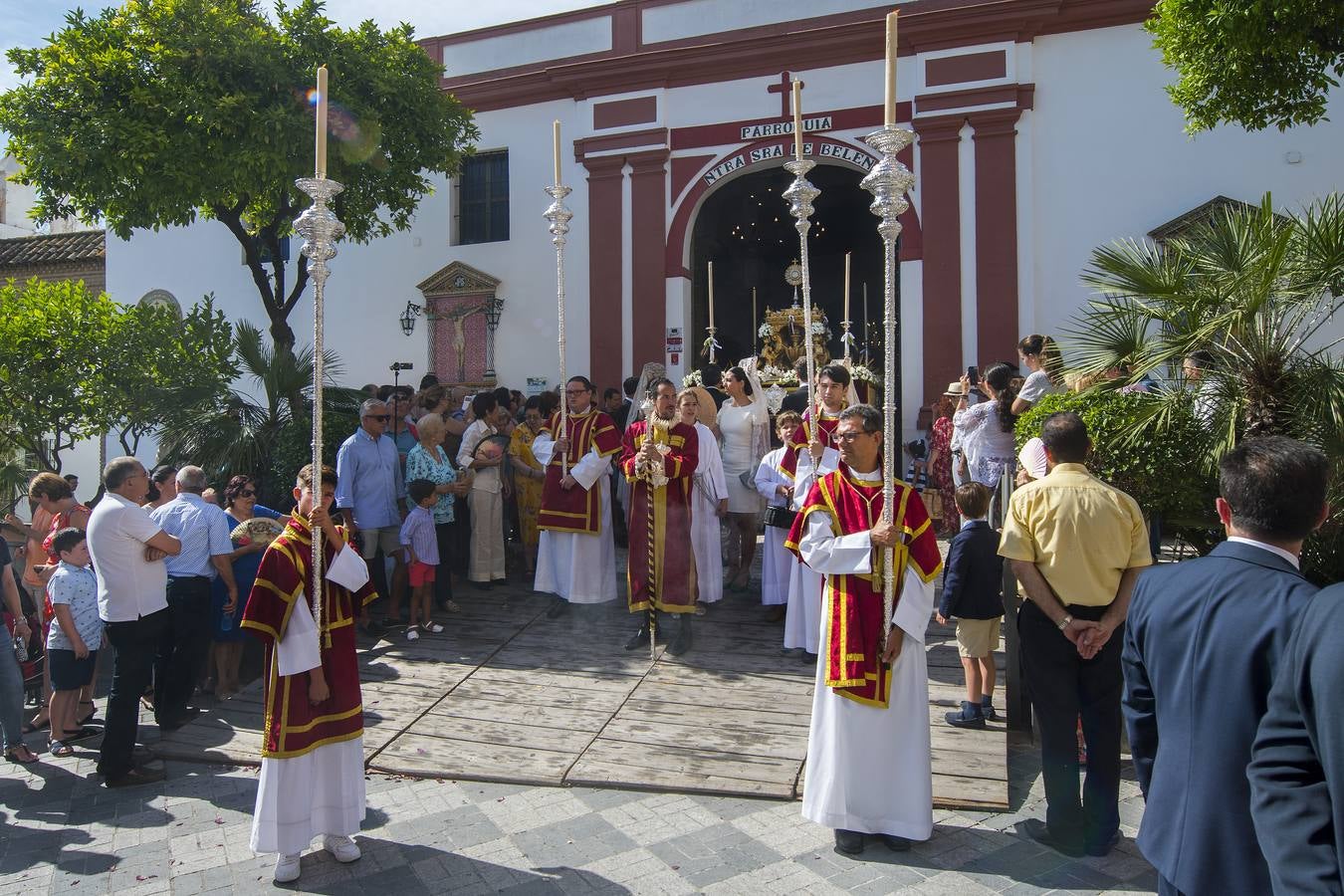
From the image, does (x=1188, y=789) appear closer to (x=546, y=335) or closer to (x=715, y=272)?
(x=546, y=335)

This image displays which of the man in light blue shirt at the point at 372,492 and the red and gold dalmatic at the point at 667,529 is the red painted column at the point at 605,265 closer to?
the man in light blue shirt at the point at 372,492

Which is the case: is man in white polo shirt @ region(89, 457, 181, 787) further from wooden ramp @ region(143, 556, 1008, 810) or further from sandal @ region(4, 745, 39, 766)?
sandal @ region(4, 745, 39, 766)

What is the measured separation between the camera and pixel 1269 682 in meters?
2.28

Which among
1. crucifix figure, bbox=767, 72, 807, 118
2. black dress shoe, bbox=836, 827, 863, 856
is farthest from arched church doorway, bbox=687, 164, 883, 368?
black dress shoe, bbox=836, 827, 863, 856

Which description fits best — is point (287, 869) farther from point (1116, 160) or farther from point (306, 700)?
point (1116, 160)

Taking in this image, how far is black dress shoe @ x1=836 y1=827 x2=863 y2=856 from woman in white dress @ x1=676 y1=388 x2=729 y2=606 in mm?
3111

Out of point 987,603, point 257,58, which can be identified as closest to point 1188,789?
point 987,603

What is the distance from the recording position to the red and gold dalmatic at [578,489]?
7676mm

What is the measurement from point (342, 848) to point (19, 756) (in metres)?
2.86

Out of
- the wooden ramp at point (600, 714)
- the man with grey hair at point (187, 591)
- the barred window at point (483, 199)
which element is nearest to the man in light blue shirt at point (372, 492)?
the wooden ramp at point (600, 714)

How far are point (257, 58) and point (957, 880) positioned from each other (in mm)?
10198

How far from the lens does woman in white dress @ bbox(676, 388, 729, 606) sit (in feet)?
24.0

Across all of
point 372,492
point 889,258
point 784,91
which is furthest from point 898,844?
point 784,91

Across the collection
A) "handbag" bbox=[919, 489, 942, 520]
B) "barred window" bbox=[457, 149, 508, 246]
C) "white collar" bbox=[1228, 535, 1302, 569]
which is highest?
"barred window" bbox=[457, 149, 508, 246]
